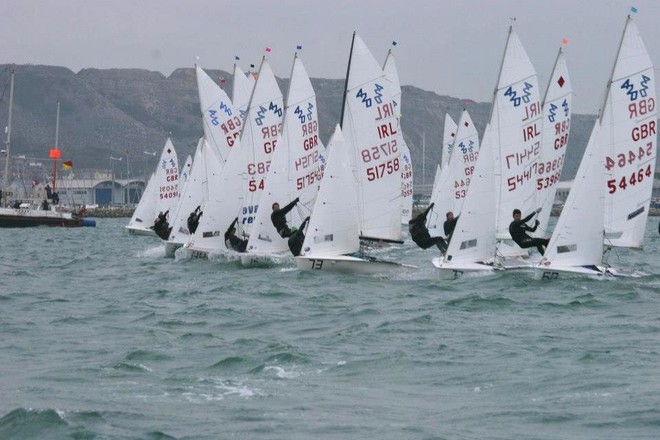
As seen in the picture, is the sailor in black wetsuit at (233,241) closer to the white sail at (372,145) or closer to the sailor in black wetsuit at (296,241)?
the sailor in black wetsuit at (296,241)

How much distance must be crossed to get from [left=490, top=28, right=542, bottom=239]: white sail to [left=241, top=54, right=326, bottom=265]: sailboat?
4.03 metres

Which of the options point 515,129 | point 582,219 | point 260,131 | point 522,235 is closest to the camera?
point 582,219

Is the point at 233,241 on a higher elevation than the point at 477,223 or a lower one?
lower

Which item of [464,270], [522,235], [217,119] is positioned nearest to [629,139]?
[522,235]

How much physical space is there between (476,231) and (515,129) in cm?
475

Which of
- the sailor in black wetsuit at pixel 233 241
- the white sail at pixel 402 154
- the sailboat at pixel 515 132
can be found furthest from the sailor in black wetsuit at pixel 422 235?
the sailor in black wetsuit at pixel 233 241

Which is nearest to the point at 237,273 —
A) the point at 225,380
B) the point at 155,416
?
the point at 225,380

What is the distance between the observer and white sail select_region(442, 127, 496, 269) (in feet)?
73.2

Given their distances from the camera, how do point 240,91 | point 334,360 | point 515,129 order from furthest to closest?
1. point 240,91
2. point 515,129
3. point 334,360

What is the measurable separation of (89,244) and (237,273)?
1751 centimetres

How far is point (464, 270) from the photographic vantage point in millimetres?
22188

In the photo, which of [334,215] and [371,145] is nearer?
[334,215]

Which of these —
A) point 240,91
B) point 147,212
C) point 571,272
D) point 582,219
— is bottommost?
point 571,272

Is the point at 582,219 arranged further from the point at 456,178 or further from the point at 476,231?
the point at 456,178
